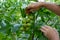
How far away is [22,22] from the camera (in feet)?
3.35

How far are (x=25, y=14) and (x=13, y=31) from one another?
111 mm

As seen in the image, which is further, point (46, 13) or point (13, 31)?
point (46, 13)

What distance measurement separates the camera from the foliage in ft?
3.31

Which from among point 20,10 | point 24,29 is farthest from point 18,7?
point 24,29

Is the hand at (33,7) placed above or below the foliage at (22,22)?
above

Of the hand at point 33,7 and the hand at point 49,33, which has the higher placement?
the hand at point 33,7

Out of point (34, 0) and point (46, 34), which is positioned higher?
point (34, 0)

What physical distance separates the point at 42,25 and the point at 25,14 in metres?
0.11

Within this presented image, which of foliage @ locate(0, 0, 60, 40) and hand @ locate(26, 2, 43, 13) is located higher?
hand @ locate(26, 2, 43, 13)

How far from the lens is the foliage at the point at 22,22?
1008mm

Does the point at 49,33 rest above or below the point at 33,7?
below

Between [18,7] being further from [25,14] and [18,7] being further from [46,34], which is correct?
[46,34]

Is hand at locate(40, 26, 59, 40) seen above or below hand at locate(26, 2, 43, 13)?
below

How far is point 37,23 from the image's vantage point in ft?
3.51
